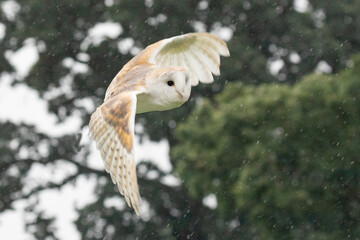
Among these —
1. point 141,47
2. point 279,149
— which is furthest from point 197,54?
point 141,47

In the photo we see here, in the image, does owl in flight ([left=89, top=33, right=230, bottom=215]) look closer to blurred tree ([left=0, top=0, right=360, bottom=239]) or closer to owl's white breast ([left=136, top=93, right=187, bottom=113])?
owl's white breast ([left=136, top=93, right=187, bottom=113])

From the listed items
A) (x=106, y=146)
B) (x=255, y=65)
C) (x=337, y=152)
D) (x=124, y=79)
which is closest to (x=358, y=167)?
(x=337, y=152)

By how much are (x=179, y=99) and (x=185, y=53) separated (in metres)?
0.99

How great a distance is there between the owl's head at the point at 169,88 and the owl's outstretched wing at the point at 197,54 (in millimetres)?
828

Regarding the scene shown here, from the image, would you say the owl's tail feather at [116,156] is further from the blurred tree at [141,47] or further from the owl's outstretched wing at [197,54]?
the blurred tree at [141,47]

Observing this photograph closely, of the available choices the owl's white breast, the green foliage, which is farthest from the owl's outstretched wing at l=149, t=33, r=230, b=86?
the green foliage

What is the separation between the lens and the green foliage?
7.71 metres

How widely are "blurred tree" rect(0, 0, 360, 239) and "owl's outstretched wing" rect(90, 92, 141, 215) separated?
662 centimetres

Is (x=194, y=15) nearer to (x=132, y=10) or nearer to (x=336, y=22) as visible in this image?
(x=132, y=10)

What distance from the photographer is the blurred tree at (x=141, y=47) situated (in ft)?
35.6

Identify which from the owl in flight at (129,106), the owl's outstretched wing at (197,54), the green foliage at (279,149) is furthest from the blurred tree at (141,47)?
the owl in flight at (129,106)

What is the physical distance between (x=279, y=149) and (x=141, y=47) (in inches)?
138

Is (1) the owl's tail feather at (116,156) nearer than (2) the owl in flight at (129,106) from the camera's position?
Yes

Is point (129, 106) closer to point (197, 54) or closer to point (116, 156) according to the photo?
point (116, 156)
